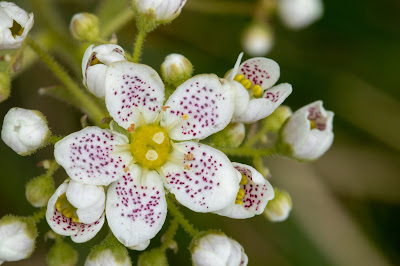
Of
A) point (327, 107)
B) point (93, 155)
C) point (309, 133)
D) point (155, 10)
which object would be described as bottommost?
point (327, 107)

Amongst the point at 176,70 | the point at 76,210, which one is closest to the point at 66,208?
the point at 76,210

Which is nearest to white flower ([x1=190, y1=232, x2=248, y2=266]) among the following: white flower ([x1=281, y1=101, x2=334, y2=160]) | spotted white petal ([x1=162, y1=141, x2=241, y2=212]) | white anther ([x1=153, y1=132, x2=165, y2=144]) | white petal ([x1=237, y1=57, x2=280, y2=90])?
spotted white petal ([x1=162, y1=141, x2=241, y2=212])

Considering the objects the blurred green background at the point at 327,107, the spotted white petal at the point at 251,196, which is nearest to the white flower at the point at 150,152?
the spotted white petal at the point at 251,196

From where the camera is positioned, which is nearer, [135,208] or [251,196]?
[135,208]

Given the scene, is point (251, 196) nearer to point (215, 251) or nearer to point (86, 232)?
point (215, 251)

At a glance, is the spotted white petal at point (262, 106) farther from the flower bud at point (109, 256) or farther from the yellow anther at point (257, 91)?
the flower bud at point (109, 256)

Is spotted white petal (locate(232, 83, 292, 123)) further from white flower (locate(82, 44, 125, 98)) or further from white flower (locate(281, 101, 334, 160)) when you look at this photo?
white flower (locate(82, 44, 125, 98))
